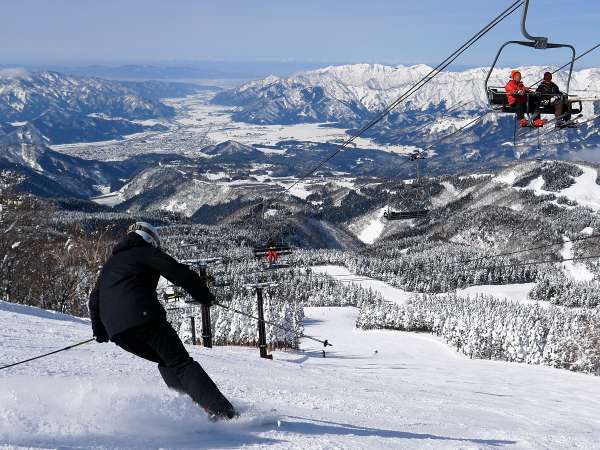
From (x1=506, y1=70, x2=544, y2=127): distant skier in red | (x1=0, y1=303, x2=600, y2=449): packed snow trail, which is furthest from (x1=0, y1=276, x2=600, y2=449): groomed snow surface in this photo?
(x1=506, y1=70, x2=544, y2=127): distant skier in red

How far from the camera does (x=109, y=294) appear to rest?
7.41 m

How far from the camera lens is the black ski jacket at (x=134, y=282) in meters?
7.25

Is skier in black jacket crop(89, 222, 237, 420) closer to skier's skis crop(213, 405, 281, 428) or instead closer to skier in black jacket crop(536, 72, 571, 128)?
skier's skis crop(213, 405, 281, 428)

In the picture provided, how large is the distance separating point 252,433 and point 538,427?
20.6 ft

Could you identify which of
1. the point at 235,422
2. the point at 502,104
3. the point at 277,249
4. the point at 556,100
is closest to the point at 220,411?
the point at 235,422

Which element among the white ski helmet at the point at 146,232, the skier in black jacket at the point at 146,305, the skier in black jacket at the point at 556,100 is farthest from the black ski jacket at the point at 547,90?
the white ski helmet at the point at 146,232

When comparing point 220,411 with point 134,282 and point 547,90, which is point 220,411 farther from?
point 547,90

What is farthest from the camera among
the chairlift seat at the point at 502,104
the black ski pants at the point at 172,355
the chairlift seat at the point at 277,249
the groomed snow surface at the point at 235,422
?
the chairlift seat at the point at 277,249

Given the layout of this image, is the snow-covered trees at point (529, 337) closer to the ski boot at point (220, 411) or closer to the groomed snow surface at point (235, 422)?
the groomed snow surface at point (235, 422)

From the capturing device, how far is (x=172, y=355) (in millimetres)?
7625

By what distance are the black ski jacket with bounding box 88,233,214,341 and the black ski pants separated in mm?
160

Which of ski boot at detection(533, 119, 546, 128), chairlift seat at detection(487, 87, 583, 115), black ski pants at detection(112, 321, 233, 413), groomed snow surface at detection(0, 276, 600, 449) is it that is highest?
chairlift seat at detection(487, 87, 583, 115)

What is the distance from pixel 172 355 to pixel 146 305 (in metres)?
0.78

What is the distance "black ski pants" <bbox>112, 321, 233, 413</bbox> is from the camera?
7.45 m
